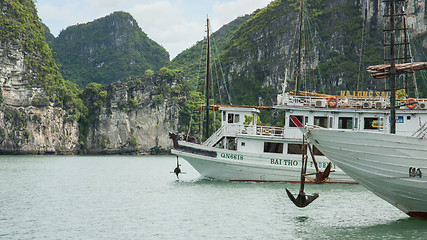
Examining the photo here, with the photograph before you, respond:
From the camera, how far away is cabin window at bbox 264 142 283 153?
2928 cm

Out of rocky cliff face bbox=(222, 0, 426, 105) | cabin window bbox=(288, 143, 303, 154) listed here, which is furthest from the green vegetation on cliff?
cabin window bbox=(288, 143, 303, 154)

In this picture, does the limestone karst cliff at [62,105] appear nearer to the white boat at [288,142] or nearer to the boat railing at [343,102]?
the white boat at [288,142]

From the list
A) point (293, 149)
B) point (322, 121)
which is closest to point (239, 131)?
point (293, 149)

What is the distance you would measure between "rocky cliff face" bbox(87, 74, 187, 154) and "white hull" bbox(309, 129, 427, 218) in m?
80.3

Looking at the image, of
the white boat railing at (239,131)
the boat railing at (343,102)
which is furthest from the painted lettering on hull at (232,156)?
the boat railing at (343,102)

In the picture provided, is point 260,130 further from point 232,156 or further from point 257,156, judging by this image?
point 232,156

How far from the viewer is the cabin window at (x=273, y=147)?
29281 millimetres

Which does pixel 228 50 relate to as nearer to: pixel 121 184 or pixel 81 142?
pixel 81 142

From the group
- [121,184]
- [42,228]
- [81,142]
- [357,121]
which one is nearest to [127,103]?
[81,142]

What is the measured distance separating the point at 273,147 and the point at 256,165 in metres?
1.60

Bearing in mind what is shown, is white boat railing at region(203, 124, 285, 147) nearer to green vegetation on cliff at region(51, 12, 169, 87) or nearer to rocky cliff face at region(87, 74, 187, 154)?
rocky cliff face at region(87, 74, 187, 154)

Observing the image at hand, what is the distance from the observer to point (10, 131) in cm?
8019

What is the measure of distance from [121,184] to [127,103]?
219 feet

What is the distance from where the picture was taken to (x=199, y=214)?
1923 cm
